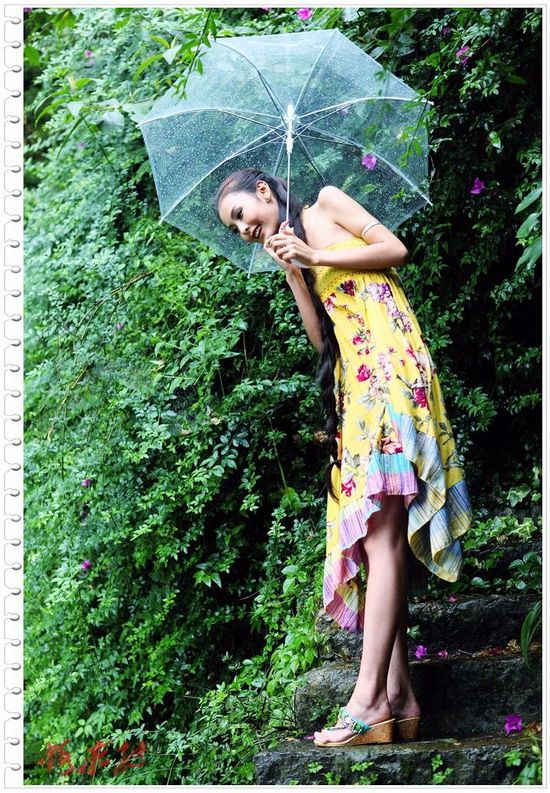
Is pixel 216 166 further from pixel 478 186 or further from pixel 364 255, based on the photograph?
pixel 478 186

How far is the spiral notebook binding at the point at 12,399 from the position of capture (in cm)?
233

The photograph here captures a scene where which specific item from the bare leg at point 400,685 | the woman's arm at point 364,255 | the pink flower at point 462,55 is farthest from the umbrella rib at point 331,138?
the bare leg at point 400,685

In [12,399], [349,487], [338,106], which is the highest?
[338,106]

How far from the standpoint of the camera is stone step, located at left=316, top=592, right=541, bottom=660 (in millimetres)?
2750

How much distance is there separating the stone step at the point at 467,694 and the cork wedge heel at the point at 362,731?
22 centimetres

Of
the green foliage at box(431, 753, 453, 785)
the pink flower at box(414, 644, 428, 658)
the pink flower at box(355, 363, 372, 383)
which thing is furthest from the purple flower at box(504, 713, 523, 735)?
the pink flower at box(355, 363, 372, 383)

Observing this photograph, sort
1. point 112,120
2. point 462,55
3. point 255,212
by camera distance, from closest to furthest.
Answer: point 255,212 → point 462,55 → point 112,120

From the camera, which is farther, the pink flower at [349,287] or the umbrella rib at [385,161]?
the umbrella rib at [385,161]

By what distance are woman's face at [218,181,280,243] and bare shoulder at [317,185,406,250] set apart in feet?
0.44

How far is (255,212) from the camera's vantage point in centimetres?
248

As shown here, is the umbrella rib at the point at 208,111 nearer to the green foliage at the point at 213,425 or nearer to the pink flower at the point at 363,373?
the green foliage at the point at 213,425

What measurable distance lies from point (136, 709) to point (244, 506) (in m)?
0.87

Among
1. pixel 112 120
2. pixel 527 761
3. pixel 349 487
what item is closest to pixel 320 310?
pixel 349 487

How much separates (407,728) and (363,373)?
90 centimetres
